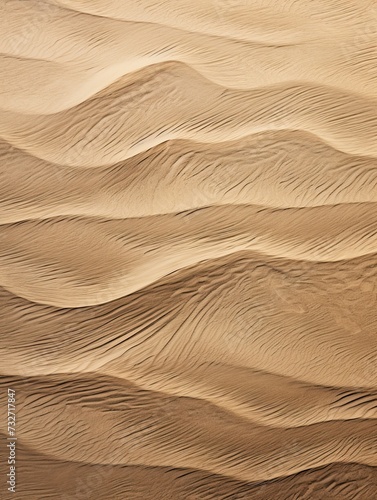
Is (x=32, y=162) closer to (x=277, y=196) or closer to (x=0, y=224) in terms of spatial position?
(x=0, y=224)

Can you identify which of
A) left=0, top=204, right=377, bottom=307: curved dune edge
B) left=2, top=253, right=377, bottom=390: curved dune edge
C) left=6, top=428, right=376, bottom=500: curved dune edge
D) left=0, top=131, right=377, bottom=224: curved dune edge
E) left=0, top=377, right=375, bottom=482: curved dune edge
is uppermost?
left=0, top=131, right=377, bottom=224: curved dune edge

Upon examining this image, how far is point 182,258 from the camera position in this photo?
1.13m

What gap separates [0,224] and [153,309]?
1.06 feet

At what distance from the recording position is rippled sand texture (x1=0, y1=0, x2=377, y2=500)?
1108 millimetres

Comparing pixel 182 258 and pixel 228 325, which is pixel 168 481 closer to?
pixel 228 325

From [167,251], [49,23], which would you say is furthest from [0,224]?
[49,23]

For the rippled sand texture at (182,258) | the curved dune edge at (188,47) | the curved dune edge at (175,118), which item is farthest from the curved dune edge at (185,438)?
the curved dune edge at (188,47)

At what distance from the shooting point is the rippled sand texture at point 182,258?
1108 millimetres

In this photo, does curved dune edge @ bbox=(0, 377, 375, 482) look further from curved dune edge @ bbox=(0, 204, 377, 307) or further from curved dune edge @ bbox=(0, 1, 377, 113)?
curved dune edge @ bbox=(0, 1, 377, 113)

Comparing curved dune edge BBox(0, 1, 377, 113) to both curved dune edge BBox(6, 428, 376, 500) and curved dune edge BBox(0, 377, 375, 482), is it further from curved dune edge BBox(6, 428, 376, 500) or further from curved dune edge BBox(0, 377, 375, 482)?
curved dune edge BBox(6, 428, 376, 500)

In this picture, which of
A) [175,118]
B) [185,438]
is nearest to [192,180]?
[175,118]

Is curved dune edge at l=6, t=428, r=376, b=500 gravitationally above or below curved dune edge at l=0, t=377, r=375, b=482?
below

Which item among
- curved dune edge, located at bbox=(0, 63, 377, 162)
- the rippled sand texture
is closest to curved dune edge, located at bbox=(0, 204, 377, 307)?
the rippled sand texture

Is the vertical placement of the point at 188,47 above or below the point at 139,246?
above
